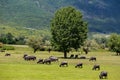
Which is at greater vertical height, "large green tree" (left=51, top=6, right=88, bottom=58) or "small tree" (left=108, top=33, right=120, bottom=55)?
"large green tree" (left=51, top=6, right=88, bottom=58)

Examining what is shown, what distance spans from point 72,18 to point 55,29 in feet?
24.1

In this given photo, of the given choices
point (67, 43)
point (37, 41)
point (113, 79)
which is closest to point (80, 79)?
point (113, 79)

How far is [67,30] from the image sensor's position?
134m

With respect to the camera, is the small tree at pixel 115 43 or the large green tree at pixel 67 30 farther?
the small tree at pixel 115 43

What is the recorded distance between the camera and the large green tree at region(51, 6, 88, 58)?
133 m

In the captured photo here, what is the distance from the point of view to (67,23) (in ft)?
443

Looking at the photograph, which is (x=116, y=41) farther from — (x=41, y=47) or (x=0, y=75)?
(x=0, y=75)

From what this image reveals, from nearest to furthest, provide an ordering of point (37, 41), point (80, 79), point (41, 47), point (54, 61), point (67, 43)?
point (80, 79), point (54, 61), point (67, 43), point (37, 41), point (41, 47)

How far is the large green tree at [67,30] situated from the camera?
133 m

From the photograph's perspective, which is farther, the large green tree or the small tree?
the small tree

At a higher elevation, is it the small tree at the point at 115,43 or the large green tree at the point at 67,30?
the large green tree at the point at 67,30

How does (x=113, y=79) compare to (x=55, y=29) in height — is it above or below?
below

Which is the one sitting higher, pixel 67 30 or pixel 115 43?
pixel 67 30

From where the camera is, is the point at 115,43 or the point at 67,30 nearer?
the point at 67,30
